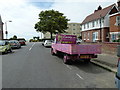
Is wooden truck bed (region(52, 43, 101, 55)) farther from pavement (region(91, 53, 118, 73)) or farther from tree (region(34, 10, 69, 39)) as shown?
tree (region(34, 10, 69, 39))

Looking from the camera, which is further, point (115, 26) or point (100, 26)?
point (100, 26)

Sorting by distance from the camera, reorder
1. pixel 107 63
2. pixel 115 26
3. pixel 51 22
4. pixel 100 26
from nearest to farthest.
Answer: pixel 107 63 → pixel 115 26 → pixel 100 26 → pixel 51 22

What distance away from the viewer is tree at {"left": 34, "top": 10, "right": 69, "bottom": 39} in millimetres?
42219

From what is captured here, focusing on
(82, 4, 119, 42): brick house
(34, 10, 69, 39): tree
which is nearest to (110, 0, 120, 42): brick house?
(82, 4, 119, 42): brick house

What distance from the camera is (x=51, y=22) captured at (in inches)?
1652

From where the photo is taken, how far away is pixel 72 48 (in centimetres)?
878

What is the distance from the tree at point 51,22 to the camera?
4222 centimetres

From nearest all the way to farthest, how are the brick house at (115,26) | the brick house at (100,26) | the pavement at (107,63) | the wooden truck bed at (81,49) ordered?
1. the pavement at (107,63)
2. the wooden truck bed at (81,49)
3. the brick house at (115,26)
4. the brick house at (100,26)

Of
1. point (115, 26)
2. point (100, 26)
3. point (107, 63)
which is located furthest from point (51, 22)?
point (107, 63)

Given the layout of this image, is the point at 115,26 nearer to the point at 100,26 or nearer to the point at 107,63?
the point at 100,26

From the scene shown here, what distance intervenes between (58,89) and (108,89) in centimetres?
179

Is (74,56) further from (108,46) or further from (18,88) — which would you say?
(108,46)

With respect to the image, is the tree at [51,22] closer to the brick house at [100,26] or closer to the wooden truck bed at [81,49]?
the brick house at [100,26]

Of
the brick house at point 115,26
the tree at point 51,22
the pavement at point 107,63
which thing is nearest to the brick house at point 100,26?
the brick house at point 115,26
